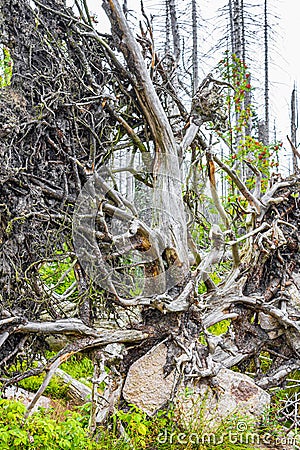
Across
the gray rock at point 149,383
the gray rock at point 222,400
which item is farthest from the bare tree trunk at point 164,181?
the gray rock at point 222,400

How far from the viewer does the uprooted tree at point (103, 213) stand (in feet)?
13.3

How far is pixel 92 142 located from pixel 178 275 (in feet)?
4.93

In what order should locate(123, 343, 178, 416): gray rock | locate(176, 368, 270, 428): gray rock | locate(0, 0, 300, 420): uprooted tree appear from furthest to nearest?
locate(123, 343, 178, 416): gray rock < locate(176, 368, 270, 428): gray rock < locate(0, 0, 300, 420): uprooted tree

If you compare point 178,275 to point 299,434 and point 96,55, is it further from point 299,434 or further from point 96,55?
point 96,55

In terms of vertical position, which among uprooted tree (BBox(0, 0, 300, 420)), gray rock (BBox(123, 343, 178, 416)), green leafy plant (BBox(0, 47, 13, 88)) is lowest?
gray rock (BBox(123, 343, 178, 416))

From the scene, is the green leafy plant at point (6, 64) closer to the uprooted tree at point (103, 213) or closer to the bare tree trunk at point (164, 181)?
the uprooted tree at point (103, 213)

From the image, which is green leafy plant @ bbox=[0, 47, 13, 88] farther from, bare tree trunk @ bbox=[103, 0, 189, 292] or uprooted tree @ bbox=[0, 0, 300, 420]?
bare tree trunk @ bbox=[103, 0, 189, 292]

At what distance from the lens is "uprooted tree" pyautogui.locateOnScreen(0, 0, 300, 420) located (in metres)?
4.04

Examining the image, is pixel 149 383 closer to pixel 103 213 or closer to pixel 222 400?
pixel 222 400

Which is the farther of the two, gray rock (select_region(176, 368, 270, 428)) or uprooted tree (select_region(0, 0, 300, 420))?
gray rock (select_region(176, 368, 270, 428))

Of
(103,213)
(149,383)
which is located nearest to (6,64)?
(103,213)

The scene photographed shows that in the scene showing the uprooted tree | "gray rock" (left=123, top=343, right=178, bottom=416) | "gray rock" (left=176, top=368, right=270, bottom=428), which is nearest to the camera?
the uprooted tree

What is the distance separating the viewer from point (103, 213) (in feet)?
14.7

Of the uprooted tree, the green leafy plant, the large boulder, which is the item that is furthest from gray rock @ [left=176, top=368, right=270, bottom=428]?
the green leafy plant
